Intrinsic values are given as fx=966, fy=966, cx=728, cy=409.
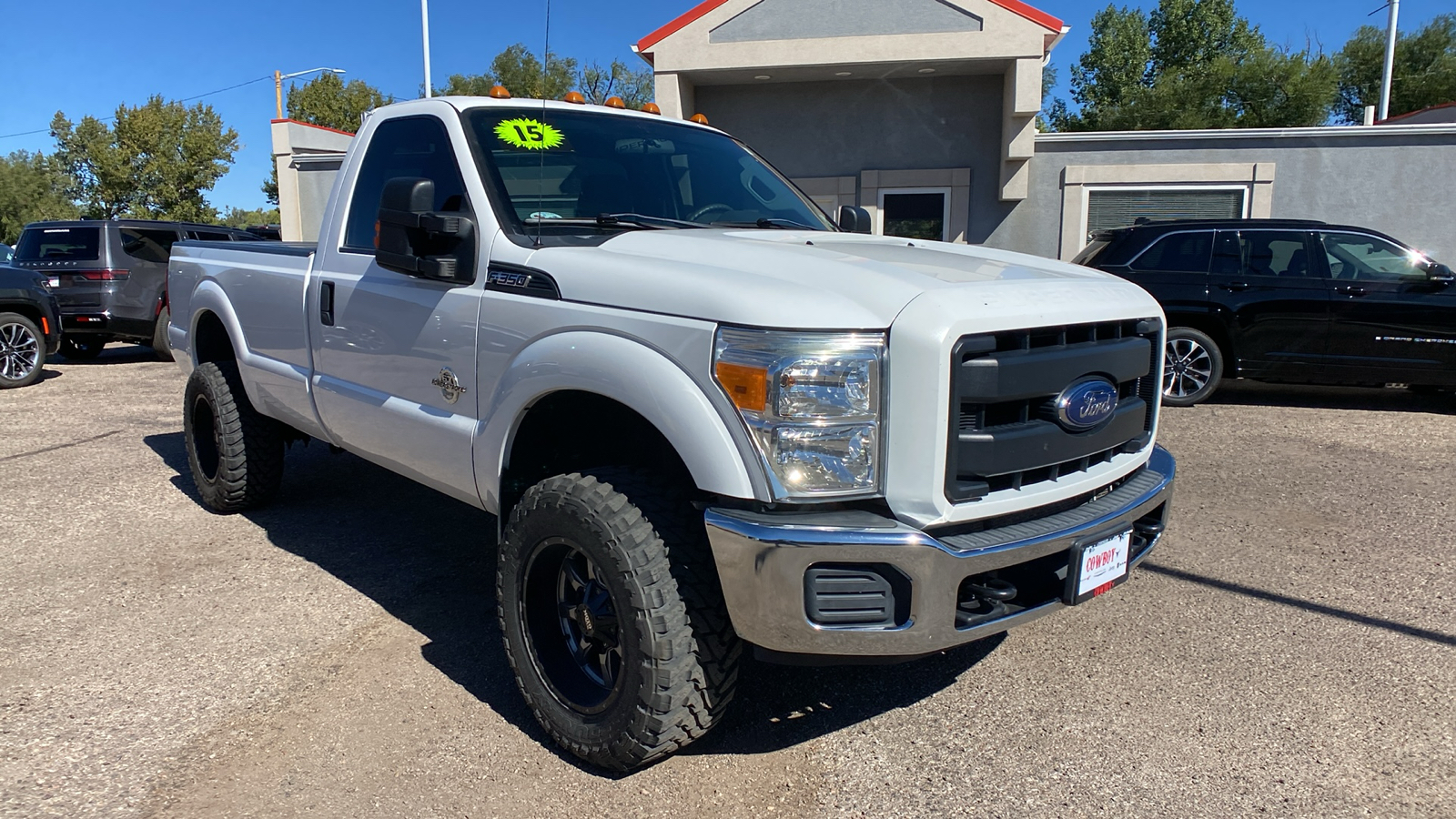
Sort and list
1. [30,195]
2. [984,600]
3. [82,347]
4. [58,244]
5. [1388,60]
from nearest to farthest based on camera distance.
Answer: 1. [984,600]
2. [58,244]
3. [82,347]
4. [1388,60]
5. [30,195]

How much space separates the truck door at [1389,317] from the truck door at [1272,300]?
0.16 m

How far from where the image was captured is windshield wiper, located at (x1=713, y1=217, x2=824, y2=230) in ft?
12.1

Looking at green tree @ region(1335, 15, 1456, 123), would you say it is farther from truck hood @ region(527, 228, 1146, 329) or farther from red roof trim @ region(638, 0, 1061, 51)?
truck hood @ region(527, 228, 1146, 329)

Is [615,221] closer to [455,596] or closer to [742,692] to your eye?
[742,692]

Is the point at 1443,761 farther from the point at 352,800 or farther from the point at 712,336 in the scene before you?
the point at 352,800

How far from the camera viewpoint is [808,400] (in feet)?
7.64

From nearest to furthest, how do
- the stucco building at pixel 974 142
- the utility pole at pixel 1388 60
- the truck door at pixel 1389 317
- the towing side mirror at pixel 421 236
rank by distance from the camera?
the towing side mirror at pixel 421 236, the truck door at pixel 1389 317, the stucco building at pixel 974 142, the utility pole at pixel 1388 60

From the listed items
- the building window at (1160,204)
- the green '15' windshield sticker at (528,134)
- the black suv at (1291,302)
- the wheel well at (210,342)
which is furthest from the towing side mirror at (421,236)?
the building window at (1160,204)

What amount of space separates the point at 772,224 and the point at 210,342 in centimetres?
360

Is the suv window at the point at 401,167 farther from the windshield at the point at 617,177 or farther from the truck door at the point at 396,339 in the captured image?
the windshield at the point at 617,177

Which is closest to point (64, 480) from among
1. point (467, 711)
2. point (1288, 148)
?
point (467, 711)

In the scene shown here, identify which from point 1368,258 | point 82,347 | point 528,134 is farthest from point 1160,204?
point 82,347

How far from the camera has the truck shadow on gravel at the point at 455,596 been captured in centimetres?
319

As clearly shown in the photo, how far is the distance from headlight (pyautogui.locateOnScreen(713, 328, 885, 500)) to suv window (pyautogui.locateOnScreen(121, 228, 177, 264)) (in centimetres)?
1258
